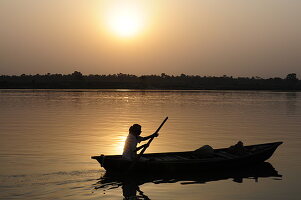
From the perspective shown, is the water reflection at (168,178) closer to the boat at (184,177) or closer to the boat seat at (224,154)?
the boat at (184,177)

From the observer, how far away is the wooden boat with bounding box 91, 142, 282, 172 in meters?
15.8

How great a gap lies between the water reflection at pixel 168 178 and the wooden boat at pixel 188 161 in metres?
0.21

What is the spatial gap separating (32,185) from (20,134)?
523 inches

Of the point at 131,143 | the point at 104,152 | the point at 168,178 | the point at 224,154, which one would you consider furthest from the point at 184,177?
the point at 104,152

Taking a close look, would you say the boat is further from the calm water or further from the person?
the person

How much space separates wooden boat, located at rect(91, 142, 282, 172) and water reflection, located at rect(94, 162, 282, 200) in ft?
0.68

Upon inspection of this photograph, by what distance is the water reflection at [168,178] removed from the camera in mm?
14219

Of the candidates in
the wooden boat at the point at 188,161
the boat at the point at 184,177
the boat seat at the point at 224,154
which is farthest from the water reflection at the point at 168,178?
the boat seat at the point at 224,154

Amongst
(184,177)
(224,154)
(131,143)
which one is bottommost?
(184,177)

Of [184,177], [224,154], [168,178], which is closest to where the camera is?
[168,178]

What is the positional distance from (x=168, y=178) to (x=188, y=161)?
107 cm

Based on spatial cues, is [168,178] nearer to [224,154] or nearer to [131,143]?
[131,143]

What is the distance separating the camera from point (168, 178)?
15.6 meters

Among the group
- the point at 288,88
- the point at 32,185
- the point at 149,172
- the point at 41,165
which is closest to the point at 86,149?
the point at 41,165
